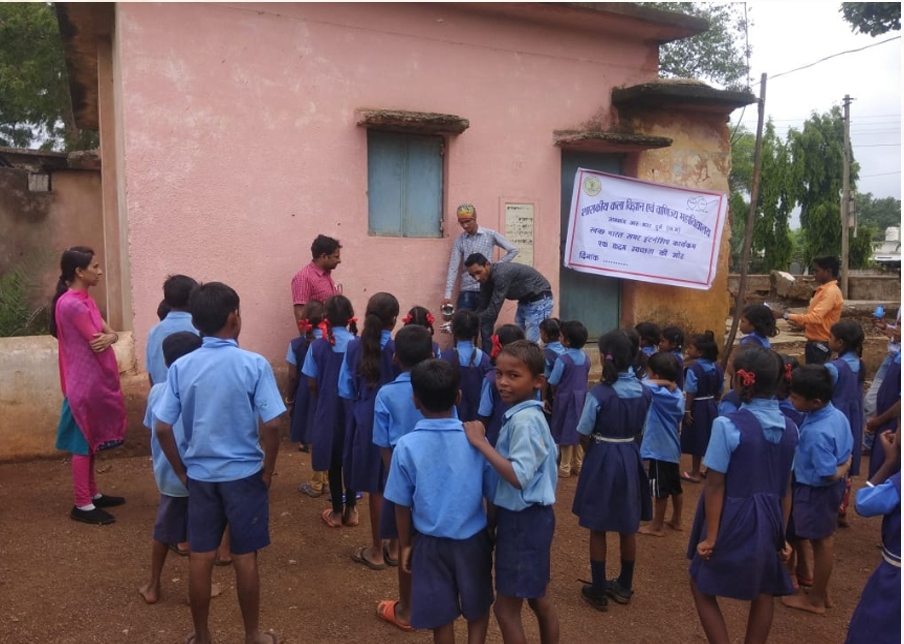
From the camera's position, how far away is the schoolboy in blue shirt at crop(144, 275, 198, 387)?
3.91 metres

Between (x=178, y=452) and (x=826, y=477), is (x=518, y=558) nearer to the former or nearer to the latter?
(x=178, y=452)

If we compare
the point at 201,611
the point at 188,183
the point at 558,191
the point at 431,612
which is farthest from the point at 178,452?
the point at 558,191

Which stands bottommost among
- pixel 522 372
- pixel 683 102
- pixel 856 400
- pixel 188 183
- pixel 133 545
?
pixel 133 545

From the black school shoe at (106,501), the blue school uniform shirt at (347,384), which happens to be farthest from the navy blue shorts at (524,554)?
the black school shoe at (106,501)

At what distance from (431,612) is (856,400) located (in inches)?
140

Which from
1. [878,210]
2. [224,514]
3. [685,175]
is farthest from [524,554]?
[878,210]

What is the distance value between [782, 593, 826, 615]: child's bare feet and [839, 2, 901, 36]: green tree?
14.6 meters

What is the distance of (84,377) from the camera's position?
4.27 metres

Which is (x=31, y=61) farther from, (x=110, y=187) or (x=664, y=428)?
(x=664, y=428)

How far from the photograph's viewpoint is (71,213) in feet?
32.4

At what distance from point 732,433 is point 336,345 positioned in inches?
91.4

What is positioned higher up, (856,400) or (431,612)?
(856,400)

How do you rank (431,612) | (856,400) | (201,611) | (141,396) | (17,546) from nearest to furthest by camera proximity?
1. (431,612)
2. (201,611)
3. (17,546)
4. (856,400)
5. (141,396)

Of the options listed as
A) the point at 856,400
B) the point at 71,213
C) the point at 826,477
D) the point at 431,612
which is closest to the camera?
the point at 431,612
